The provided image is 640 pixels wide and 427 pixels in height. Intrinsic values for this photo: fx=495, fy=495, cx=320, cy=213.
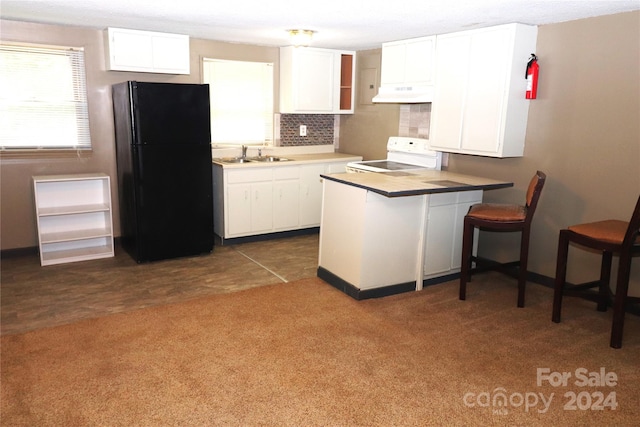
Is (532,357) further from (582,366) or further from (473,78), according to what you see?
(473,78)

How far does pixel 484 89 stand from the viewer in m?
3.97

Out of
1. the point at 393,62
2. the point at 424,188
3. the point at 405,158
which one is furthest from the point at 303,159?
the point at 424,188

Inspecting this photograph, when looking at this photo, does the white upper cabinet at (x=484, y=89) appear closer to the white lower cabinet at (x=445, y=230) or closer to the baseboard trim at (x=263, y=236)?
the white lower cabinet at (x=445, y=230)

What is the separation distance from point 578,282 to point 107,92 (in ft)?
14.5

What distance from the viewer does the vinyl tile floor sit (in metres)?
3.44

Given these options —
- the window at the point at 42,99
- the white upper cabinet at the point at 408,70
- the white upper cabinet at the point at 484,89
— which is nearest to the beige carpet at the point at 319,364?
the white upper cabinet at the point at 484,89

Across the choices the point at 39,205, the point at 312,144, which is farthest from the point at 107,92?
the point at 312,144

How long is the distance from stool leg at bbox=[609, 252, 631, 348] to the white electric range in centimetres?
206

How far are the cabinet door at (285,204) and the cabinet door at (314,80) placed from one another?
2.95ft

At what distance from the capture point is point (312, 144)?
6.04m

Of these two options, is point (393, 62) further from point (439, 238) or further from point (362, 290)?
point (362, 290)

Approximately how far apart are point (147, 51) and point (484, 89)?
116 inches

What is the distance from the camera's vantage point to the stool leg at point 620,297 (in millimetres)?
2926

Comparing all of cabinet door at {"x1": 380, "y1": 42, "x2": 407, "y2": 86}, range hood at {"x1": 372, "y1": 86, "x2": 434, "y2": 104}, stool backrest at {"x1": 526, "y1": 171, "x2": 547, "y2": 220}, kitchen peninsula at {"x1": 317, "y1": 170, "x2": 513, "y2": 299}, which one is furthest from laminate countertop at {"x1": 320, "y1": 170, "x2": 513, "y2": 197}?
cabinet door at {"x1": 380, "y1": 42, "x2": 407, "y2": 86}
